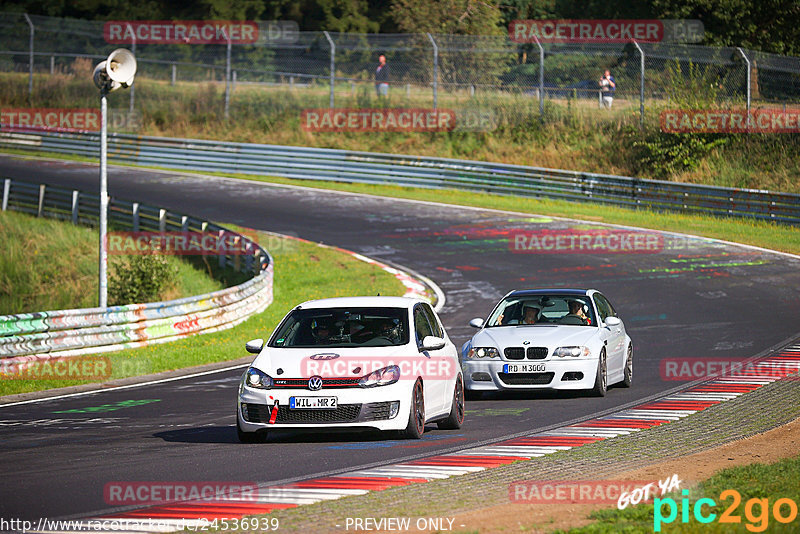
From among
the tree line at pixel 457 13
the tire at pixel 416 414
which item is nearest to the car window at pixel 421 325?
the tire at pixel 416 414

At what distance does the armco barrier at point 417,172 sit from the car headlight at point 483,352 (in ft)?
67.1

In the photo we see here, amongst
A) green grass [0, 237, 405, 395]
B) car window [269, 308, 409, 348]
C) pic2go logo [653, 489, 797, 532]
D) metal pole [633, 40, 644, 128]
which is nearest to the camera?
pic2go logo [653, 489, 797, 532]

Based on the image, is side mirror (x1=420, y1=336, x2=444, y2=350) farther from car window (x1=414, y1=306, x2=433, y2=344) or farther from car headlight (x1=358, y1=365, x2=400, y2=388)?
car headlight (x1=358, y1=365, x2=400, y2=388)

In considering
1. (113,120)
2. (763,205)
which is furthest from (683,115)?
(113,120)

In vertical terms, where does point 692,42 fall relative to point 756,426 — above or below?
above

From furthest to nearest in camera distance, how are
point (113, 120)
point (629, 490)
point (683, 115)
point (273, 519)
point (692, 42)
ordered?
point (692, 42), point (113, 120), point (683, 115), point (629, 490), point (273, 519)

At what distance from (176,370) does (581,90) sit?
26.2m

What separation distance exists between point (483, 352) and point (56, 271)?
1890cm

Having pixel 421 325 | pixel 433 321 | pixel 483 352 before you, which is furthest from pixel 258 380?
pixel 483 352

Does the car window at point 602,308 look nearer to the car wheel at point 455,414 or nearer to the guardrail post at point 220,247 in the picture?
the car wheel at point 455,414

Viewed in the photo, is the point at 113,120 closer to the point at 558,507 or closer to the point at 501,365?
the point at 501,365

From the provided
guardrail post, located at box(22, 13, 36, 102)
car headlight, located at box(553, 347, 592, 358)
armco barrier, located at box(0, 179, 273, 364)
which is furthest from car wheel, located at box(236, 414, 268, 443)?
guardrail post, located at box(22, 13, 36, 102)

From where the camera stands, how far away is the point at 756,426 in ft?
37.9

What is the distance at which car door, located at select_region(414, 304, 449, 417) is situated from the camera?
11422mm
